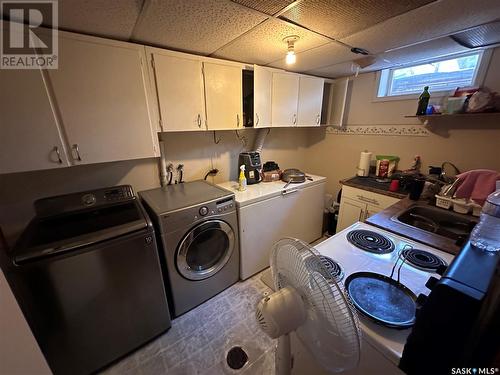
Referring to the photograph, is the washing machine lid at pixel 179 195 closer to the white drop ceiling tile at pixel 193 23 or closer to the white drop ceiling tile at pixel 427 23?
the white drop ceiling tile at pixel 193 23

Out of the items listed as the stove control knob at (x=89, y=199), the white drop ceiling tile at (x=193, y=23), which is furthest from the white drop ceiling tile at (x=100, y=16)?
the stove control knob at (x=89, y=199)

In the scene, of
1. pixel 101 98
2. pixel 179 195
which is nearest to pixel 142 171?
pixel 179 195

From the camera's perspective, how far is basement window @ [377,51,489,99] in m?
1.74

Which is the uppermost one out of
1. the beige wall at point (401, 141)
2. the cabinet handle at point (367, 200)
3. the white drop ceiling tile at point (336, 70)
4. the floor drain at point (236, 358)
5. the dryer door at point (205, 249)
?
the white drop ceiling tile at point (336, 70)

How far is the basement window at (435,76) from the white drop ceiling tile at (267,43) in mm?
1297

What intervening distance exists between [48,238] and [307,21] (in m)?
1.91

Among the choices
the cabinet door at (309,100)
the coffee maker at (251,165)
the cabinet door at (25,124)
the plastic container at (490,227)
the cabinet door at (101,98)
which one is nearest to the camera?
the plastic container at (490,227)

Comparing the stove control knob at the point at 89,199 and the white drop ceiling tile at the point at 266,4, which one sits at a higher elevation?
the white drop ceiling tile at the point at 266,4

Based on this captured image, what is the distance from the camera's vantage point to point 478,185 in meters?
1.42

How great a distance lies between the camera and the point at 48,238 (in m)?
1.15

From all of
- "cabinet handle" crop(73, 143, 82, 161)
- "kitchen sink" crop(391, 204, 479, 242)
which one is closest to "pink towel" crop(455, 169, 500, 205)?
"kitchen sink" crop(391, 204, 479, 242)

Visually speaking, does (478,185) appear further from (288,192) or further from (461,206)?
(288,192)

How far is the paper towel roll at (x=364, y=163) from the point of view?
2.36 m

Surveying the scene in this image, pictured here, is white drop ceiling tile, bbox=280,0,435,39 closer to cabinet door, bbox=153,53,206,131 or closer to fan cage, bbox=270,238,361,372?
cabinet door, bbox=153,53,206,131
